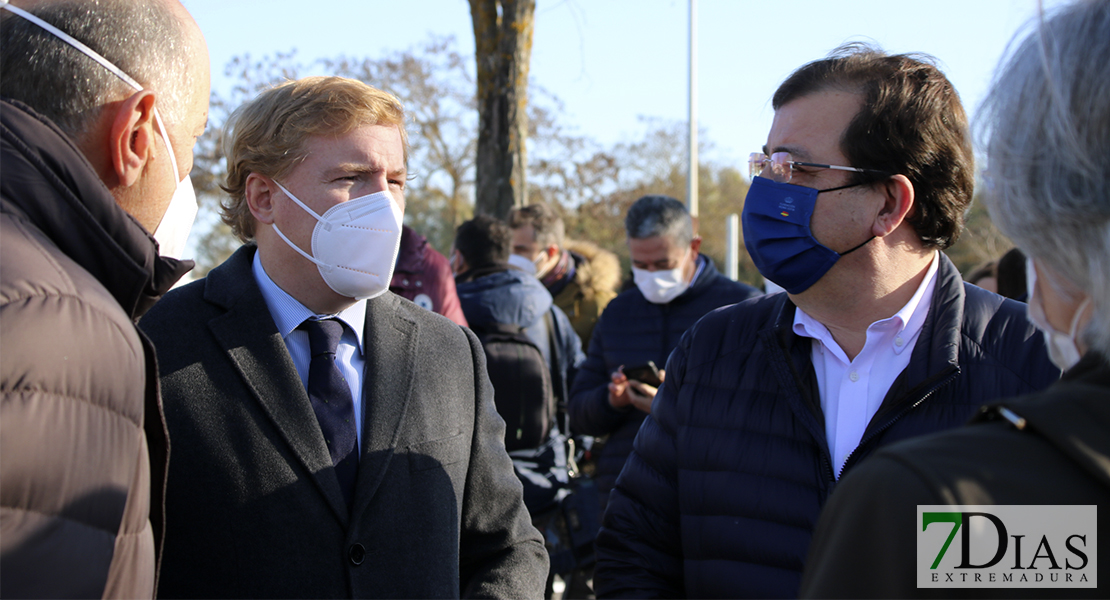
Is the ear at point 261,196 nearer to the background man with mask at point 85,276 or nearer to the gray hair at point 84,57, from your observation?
the background man with mask at point 85,276

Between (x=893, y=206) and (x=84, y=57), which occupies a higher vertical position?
(x=84, y=57)

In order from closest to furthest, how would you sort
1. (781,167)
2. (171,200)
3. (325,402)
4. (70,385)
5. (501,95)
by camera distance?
(70,385)
(171,200)
(325,402)
(781,167)
(501,95)

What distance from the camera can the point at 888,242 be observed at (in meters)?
2.26

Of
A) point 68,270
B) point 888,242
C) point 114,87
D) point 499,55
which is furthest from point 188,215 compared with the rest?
point 499,55

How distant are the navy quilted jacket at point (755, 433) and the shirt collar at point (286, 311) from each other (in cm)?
90

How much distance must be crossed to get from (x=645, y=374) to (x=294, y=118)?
244 cm

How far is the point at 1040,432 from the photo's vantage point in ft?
3.28

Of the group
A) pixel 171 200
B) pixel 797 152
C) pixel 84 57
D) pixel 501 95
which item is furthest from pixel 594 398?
pixel 501 95

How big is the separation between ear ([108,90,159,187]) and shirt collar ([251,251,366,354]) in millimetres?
653

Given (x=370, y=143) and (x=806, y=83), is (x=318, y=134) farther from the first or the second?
(x=806, y=83)

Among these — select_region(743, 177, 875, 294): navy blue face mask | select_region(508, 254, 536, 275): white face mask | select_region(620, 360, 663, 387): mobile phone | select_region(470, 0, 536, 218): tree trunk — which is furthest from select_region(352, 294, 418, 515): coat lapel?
select_region(470, 0, 536, 218): tree trunk

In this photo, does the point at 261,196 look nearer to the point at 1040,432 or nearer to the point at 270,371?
the point at 270,371

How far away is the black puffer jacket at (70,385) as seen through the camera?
112 cm
